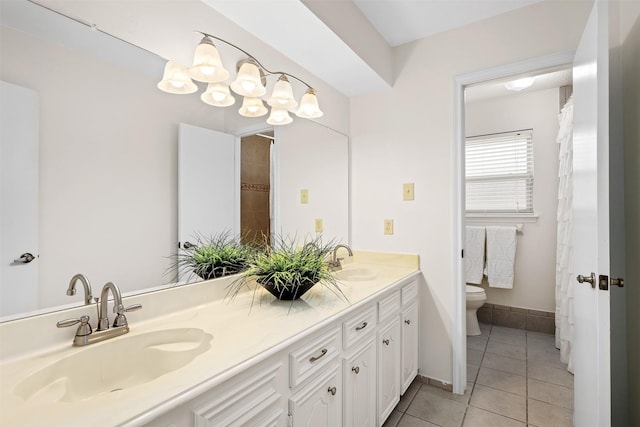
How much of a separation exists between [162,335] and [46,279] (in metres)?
0.38

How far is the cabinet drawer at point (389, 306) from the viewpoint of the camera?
1654 millimetres

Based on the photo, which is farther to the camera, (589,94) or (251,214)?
(251,214)

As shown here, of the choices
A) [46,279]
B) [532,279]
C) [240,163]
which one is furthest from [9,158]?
[532,279]

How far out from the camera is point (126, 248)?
44.8 inches

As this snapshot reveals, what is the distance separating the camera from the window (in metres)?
3.16

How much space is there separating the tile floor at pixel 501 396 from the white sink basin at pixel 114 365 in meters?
1.33

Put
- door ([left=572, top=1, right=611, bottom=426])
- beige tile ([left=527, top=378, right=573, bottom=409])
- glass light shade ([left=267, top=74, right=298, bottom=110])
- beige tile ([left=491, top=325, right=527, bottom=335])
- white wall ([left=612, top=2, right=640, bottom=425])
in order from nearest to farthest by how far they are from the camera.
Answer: door ([left=572, top=1, right=611, bottom=426]) → white wall ([left=612, top=2, right=640, bottom=425]) → glass light shade ([left=267, top=74, right=298, bottom=110]) → beige tile ([left=527, top=378, right=573, bottom=409]) → beige tile ([left=491, top=325, right=527, bottom=335])

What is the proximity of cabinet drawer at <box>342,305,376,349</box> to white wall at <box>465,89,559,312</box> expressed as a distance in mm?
2368

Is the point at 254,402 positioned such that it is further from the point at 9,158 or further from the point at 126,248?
the point at 9,158

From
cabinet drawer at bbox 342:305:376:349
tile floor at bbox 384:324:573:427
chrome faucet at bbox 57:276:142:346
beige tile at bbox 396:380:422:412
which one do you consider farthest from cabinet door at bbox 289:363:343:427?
beige tile at bbox 396:380:422:412

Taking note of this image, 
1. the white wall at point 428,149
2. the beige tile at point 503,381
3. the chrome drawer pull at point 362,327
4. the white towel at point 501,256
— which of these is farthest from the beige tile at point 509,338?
the chrome drawer pull at point 362,327

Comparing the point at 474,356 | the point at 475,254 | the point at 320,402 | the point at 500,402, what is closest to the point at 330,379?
the point at 320,402

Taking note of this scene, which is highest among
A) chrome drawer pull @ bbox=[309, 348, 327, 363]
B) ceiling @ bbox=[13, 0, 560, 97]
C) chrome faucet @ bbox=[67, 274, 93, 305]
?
ceiling @ bbox=[13, 0, 560, 97]

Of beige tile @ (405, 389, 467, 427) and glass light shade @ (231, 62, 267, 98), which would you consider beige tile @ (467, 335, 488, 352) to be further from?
glass light shade @ (231, 62, 267, 98)
